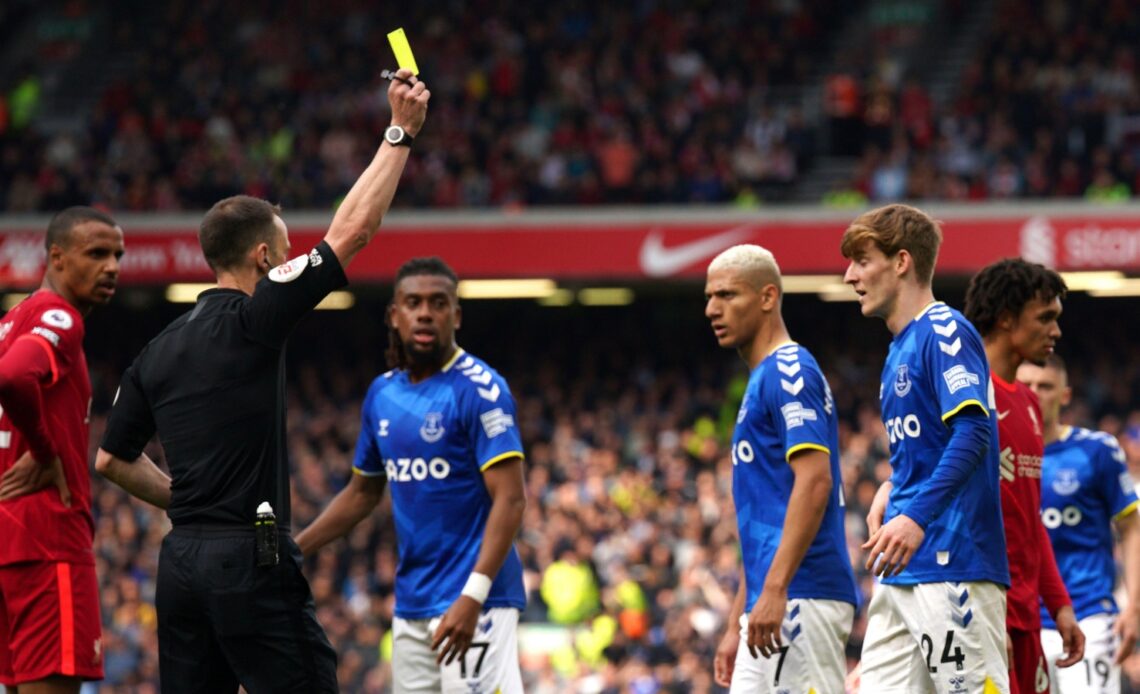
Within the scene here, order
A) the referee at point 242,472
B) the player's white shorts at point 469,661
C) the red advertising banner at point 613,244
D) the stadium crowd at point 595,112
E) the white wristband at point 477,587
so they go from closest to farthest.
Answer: the referee at point 242,472 < the white wristband at point 477,587 < the player's white shorts at point 469,661 < the red advertising banner at point 613,244 < the stadium crowd at point 595,112

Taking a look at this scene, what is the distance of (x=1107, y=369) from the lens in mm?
21516

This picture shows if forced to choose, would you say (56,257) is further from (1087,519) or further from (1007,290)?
(1087,519)

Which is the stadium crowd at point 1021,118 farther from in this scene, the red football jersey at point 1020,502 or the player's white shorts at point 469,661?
the player's white shorts at point 469,661

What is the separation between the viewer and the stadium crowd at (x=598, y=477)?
16531 mm

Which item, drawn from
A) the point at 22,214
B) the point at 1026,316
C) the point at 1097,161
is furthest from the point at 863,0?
the point at 1026,316

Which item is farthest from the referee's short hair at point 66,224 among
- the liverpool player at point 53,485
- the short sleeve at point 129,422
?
the short sleeve at point 129,422

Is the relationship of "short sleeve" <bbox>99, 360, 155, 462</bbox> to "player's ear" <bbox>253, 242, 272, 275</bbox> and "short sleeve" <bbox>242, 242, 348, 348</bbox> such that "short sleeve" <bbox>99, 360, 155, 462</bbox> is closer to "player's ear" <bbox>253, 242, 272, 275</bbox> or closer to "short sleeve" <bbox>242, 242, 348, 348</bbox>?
"player's ear" <bbox>253, 242, 272, 275</bbox>

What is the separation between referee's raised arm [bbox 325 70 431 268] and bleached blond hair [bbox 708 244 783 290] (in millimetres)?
1470

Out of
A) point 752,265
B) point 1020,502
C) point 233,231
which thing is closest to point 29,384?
point 233,231

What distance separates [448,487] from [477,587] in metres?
0.60

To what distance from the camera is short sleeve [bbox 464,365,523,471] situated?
265 inches

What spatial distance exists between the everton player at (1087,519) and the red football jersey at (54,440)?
433 cm

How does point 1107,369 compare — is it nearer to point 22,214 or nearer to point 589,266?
point 589,266

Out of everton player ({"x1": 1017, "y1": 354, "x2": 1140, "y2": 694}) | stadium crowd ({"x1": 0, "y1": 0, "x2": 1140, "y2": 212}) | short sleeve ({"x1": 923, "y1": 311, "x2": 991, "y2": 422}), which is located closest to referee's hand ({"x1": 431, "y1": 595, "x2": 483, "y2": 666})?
short sleeve ({"x1": 923, "y1": 311, "x2": 991, "y2": 422})
